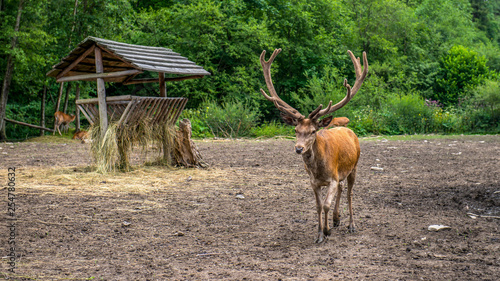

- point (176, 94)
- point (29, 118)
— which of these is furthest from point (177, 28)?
point (29, 118)

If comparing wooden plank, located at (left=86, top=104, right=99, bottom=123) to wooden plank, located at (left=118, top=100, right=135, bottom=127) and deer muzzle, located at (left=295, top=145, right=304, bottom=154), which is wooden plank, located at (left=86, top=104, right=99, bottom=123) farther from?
deer muzzle, located at (left=295, top=145, right=304, bottom=154)

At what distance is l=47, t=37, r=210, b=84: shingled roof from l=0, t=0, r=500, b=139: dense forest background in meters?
7.42

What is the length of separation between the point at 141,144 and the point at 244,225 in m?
4.94

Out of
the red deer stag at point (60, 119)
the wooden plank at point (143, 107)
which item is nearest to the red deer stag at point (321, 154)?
the wooden plank at point (143, 107)

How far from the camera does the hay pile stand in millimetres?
9516

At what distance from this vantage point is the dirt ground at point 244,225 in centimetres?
425

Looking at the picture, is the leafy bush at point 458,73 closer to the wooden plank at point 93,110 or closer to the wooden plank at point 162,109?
the wooden plank at point 162,109

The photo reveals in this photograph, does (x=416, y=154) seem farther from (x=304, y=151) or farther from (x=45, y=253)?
(x=45, y=253)

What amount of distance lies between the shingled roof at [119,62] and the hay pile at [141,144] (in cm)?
117

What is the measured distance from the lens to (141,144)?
10.1 metres

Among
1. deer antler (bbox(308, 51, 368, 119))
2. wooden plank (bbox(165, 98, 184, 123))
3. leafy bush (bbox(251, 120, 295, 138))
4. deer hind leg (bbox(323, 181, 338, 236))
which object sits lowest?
leafy bush (bbox(251, 120, 295, 138))

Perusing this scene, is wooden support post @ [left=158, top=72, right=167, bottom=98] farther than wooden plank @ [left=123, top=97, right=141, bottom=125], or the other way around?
wooden support post @ [left=158, top=72, right=167, bottom=98]

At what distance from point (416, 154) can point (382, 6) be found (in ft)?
74.9

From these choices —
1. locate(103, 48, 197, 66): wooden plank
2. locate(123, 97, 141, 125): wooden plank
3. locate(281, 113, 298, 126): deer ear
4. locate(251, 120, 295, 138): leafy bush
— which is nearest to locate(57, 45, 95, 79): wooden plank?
locate(103, 48, 197, 66): wooden plank
